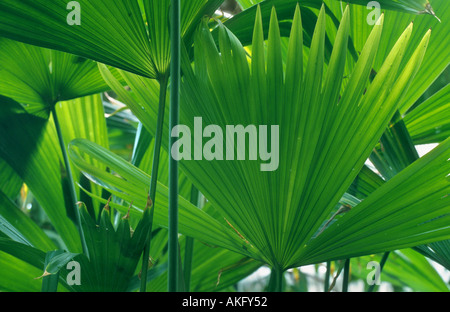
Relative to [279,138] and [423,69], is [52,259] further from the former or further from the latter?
[423,69]

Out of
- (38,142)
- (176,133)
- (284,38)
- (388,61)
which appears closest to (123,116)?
(38,142)

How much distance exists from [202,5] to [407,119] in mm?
399

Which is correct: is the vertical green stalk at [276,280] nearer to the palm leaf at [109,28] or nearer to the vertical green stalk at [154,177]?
the vertical green stalk at [154,177]

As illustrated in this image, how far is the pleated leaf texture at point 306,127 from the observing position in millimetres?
509

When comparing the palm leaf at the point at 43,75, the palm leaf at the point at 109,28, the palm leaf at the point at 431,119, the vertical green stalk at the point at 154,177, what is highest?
the palm leaf at the point at 43,75

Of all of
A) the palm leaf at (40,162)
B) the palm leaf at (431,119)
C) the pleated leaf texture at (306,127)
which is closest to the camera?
the pleated leaf texture at (306,127)

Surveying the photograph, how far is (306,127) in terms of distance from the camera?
517mm

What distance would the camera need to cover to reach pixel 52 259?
49 centimetres

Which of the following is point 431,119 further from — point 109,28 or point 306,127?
point 109,28
